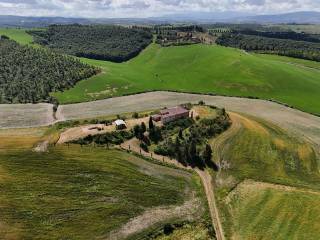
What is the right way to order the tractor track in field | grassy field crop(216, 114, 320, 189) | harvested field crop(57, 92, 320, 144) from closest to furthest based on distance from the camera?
grassy field crop(216, 114, 320, 189) < the tractor track in field < harvested field crop(57, 92, 320, 144)

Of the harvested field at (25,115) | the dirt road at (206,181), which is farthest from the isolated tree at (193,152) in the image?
the harvested field at (25,115)

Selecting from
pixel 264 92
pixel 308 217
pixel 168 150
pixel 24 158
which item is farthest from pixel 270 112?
pixel 24 158

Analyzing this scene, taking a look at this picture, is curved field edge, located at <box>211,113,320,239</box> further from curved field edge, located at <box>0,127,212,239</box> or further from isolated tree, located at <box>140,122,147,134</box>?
isolated tree, located at <box>140,122,147,134</box>

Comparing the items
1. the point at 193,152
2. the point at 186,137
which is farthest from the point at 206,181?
the point at 186,137

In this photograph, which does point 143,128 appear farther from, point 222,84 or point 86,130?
point 222,84

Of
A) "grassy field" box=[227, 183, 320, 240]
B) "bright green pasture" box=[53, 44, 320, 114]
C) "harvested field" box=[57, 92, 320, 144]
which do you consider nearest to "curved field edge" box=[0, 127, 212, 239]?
"grassy field" box=[227, 183, 320, 240]

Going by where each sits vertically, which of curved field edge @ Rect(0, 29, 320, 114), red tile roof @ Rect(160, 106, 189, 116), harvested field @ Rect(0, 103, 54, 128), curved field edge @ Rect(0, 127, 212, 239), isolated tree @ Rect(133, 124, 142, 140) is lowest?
harvested field @ Rect(0, 103, 54, 128)

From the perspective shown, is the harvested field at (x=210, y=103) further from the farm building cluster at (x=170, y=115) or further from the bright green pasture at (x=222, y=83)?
the farm building cluster at (x=170, y=115)
